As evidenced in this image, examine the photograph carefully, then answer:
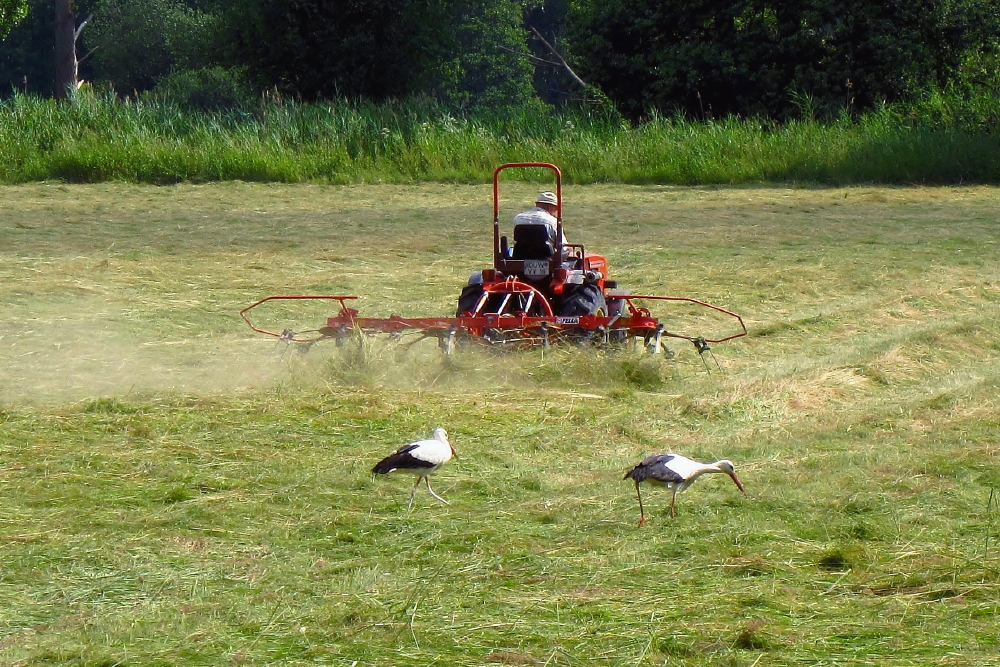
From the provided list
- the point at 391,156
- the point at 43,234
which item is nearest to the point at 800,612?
the point at 43,234

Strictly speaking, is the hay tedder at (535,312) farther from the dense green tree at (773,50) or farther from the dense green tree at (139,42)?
the dense green tree at (139,42)

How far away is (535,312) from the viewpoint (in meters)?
9.97

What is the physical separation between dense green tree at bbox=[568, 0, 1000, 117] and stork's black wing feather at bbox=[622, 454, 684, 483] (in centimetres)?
2291

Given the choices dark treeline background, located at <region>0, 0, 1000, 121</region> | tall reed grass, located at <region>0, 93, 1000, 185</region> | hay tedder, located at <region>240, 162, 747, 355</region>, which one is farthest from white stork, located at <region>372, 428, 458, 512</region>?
dark treeline background, located at <region>0, 0, 1000, 121</region>

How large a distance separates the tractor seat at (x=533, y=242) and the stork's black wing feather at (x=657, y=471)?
4.69m

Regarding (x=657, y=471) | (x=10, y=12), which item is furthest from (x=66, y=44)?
(x=657, y=471)

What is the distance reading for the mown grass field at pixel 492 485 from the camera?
4.39 metres

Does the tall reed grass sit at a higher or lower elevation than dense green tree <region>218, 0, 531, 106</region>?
lower

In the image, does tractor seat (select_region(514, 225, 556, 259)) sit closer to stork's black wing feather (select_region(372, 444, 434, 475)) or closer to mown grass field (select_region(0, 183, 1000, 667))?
mown grass field (select_region(0, 183, 1000, 667))

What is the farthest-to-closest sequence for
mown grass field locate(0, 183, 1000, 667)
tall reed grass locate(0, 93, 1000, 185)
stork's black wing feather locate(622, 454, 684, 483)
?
tall reed grass locate(0, 93, 1000, 185) < stork's black wing feather locate(622, 454, 684, 483) < mown grass field locate(0, 183, 1000, 667)

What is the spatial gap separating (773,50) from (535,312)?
21.4 meters

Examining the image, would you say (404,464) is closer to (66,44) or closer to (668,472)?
(668,472)

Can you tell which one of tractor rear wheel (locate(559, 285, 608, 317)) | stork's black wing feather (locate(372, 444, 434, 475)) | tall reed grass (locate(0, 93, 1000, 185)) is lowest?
tall reed grass (locate(0, 93, 1000, 185))

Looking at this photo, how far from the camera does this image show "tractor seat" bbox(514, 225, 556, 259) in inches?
393
